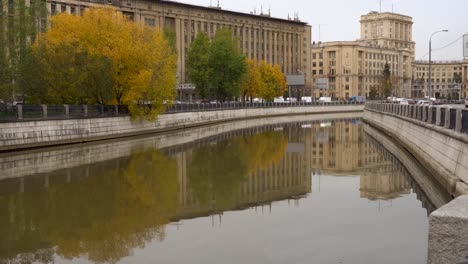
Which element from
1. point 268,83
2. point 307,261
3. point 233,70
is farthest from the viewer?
point 268,83

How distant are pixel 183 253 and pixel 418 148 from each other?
22.5 m

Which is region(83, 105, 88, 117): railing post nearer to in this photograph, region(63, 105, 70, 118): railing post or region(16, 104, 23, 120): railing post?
region(63, 105, 70, 118): railing post

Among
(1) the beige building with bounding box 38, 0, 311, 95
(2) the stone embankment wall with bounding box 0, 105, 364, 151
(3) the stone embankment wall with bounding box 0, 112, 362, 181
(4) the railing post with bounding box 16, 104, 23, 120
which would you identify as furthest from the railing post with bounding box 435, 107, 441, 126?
(1) the beige building with bounding box 38, 0, 311, 95

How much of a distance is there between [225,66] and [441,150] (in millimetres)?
64406

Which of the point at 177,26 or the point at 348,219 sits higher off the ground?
the point at 177,26

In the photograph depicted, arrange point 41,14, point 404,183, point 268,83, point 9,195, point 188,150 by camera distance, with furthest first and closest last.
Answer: point 268,83 → point 41,14 → point 188,150 → point 404,183 → point 9,195

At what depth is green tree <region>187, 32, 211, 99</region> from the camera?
8700cm

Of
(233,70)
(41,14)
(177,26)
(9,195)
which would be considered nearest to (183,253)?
(9,195)

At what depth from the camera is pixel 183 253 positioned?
14.4m

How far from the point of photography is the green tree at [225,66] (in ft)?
287

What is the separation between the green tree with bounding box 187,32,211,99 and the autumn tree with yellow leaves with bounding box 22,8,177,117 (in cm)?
2669

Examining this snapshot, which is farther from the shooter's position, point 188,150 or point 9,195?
point 188,150

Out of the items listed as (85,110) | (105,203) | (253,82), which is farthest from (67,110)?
(253,82)

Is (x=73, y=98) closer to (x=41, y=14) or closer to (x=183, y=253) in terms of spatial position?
(x=41, y=14)
